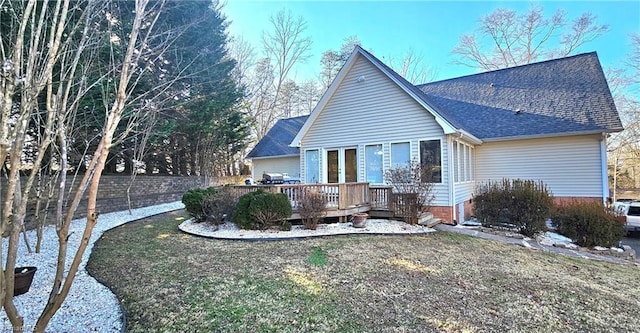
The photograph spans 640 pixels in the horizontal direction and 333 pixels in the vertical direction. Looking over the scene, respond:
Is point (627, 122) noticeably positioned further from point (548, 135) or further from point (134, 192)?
point (134, 192)

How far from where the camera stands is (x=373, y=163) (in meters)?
11.1

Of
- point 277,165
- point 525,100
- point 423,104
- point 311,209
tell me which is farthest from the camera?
point 277,165

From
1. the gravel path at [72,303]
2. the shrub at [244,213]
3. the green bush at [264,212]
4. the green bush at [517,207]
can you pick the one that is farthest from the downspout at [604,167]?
the gravel path at [72,303]

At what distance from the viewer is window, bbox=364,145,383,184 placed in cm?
1099

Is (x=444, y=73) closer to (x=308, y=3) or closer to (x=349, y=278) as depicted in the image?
(x=308, y=3)

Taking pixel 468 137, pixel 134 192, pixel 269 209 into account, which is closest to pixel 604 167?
pixel 468 137

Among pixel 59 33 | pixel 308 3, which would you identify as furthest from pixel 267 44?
pixel 59 33

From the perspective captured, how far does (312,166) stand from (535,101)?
32.6ft

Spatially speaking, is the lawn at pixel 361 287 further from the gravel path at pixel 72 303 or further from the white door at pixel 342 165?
the white door at pixel 342 165

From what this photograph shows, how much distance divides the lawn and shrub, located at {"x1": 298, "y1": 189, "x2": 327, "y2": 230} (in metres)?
1.15

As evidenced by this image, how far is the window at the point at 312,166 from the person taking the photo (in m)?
12.4

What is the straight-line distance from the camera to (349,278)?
4.75 m

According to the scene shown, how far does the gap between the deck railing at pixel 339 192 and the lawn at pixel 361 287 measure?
1.88m

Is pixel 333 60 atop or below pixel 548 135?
atop
